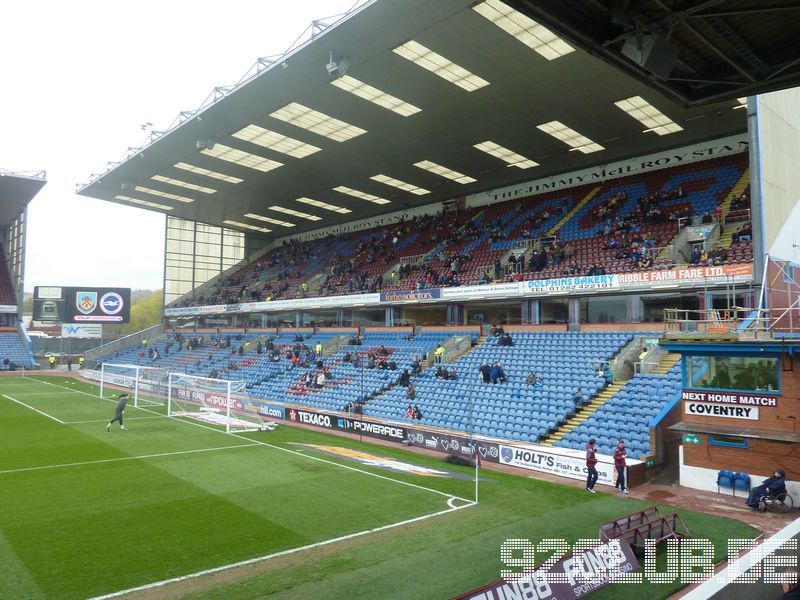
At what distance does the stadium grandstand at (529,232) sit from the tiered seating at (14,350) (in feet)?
50.2

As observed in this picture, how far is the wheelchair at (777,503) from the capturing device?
13.3 meters

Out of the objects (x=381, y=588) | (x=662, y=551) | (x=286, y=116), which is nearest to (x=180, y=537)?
(x=381, y=588)

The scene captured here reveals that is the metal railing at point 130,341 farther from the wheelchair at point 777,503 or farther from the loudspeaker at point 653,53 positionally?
the loudspeaker at point 653,53

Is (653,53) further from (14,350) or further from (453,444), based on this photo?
(14,350)

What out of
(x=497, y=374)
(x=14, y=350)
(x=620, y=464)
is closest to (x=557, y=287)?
(x=497, y=374)

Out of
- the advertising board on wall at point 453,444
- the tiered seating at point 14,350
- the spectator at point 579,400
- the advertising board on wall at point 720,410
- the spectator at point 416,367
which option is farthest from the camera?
the tiered seating at point 14,350

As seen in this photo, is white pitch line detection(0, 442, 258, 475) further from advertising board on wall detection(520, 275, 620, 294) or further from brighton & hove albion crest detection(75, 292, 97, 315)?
brighton & hove albion crest detection(75, 292, 97, 315)

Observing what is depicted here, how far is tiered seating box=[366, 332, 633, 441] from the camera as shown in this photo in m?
20.5

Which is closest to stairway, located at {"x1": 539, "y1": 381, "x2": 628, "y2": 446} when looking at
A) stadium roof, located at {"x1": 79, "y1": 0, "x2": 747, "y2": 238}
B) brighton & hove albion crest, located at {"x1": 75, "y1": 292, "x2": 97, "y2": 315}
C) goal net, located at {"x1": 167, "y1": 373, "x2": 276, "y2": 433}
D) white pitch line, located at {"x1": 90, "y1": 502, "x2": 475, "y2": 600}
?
white pitch line, located at {"x1": 90, "y1": 502, "x2": 475, "y2": 600}

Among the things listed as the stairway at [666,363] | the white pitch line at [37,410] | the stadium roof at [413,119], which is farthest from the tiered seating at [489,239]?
the white pitch line at [37,410]

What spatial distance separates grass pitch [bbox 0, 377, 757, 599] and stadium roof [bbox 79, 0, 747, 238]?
1242cm

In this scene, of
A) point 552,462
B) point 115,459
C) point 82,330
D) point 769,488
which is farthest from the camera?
point 82,330

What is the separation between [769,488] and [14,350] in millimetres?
63647

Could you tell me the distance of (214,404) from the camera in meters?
29.7
